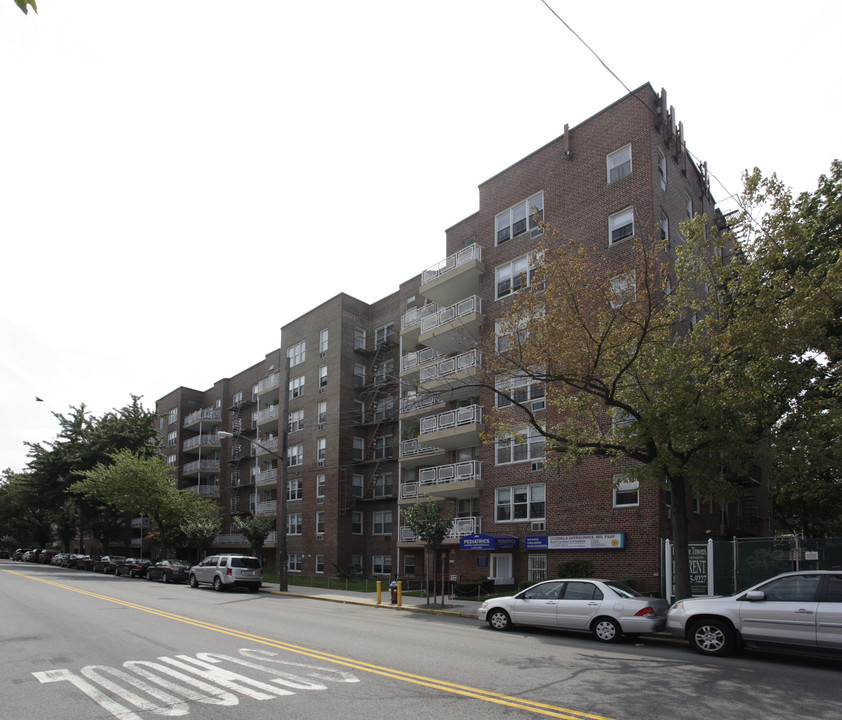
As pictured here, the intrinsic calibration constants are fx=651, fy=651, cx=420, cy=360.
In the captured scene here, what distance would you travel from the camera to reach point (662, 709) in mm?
7176

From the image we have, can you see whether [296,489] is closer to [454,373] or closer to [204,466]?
[204,466]

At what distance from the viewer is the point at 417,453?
33.5 m

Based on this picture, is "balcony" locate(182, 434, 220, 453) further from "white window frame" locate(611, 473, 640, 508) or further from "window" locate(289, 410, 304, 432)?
"white window frame" locate(611, 473, 640, 508)

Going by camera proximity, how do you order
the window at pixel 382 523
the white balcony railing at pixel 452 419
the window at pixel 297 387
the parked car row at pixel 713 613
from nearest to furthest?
1. the parked car row at pixel 713 613
2. the white balcony railing at pixel 452 419
3. the window at pixel 382 523
4. the window at pixel 297 387

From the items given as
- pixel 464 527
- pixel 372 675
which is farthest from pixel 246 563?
pixel 372 675

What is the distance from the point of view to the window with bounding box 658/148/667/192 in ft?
81.5

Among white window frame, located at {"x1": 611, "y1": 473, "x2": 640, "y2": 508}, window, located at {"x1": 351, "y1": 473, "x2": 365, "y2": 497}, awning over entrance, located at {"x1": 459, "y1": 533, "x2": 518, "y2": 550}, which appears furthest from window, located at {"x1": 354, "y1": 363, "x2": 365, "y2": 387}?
white window frame, located at {"x1": 611, "y1": 473, "x2": 640, "y2": 508}

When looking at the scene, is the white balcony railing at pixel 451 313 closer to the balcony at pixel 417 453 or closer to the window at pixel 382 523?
the balcony at pixel 417 453

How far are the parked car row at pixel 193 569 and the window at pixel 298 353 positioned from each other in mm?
15230

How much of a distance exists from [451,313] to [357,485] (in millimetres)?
14493

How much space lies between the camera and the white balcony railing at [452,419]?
2856 centimetres

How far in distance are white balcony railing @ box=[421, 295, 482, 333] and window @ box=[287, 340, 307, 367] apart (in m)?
15.2

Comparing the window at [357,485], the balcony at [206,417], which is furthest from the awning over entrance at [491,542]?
the balcony at [206,417]

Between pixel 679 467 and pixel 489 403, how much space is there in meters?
13.7
